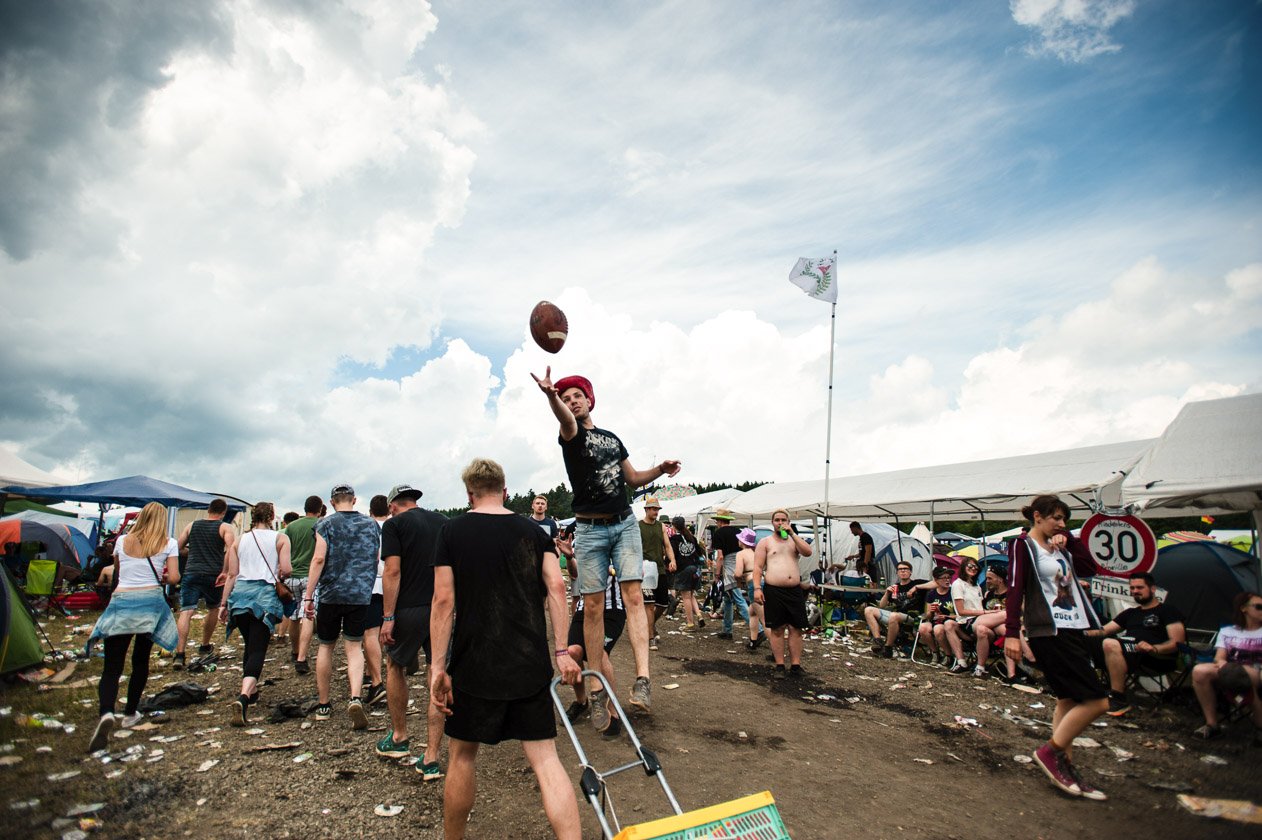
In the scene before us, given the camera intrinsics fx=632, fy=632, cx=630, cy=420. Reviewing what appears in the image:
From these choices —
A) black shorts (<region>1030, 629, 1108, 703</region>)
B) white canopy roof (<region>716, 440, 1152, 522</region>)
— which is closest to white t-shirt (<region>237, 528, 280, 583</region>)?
black shorts (<region>1030, 629, 1108, 703</region>)

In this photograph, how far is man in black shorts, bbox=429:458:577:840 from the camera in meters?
2.96

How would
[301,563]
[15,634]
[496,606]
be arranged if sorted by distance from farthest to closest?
[301,563] < [15,634] < [496,606]

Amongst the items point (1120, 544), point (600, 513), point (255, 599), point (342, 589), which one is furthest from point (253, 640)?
point (1120, 544)

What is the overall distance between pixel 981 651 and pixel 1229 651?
2.88 meters

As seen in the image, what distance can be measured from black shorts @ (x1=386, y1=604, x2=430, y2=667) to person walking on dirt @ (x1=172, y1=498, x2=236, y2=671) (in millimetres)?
4592

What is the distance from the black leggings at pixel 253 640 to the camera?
591cm

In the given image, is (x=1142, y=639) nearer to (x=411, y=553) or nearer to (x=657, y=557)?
(x=657, y=557)

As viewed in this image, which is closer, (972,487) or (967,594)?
(967,594)

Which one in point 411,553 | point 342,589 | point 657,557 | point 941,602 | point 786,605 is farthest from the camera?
point 941,602

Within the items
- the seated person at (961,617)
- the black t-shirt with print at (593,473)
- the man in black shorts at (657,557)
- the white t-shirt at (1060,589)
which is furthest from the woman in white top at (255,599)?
the seated person at (961,617)

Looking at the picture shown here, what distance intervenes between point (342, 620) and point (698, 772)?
3593 mm

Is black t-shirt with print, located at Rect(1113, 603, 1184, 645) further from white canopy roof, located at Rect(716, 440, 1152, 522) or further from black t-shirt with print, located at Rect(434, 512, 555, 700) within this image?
black t-shirt with print, located at Rect(434, 512, 555, 700)

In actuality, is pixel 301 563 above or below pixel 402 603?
below

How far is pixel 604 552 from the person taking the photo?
198 inches
